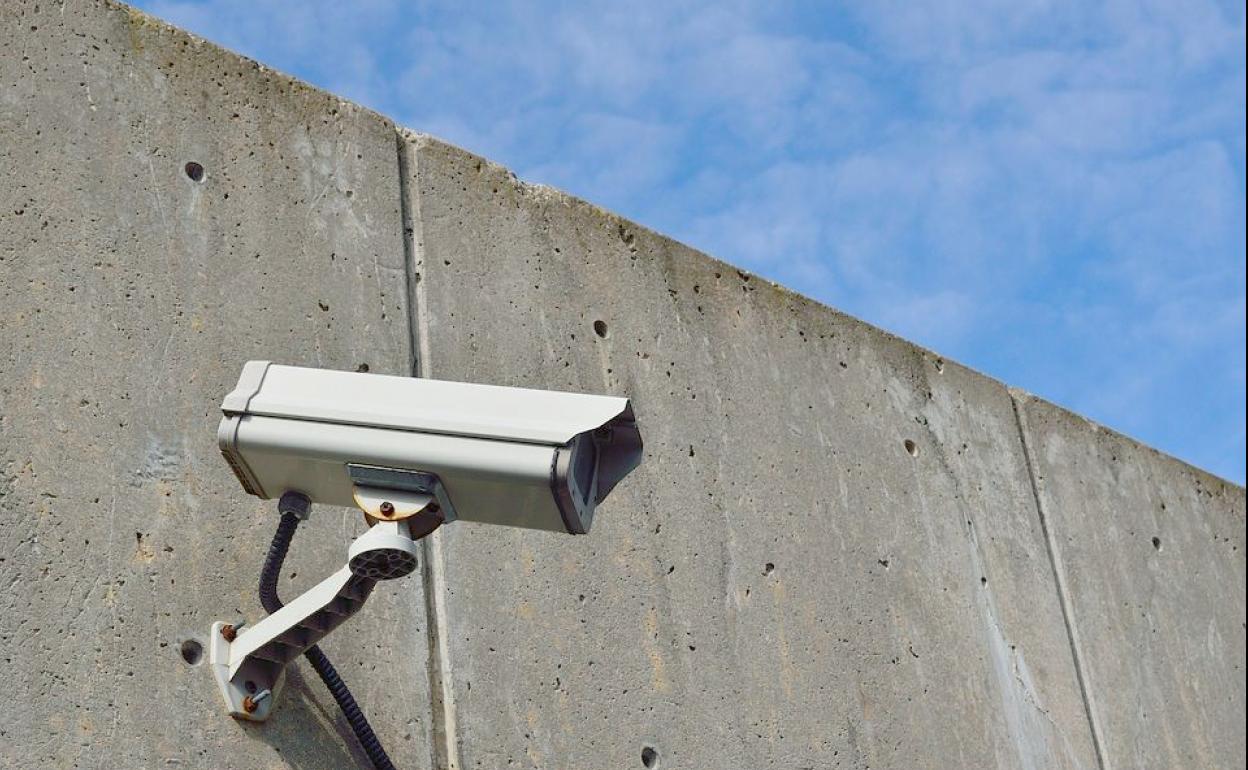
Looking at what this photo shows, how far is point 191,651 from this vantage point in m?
2.73

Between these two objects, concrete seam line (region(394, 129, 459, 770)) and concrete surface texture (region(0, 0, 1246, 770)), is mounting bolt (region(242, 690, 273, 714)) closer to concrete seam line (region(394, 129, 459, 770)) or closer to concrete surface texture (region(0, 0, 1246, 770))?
concrete surface texture (region(0, 0, 1246, 770))

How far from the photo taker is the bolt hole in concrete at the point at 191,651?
8.94 ft

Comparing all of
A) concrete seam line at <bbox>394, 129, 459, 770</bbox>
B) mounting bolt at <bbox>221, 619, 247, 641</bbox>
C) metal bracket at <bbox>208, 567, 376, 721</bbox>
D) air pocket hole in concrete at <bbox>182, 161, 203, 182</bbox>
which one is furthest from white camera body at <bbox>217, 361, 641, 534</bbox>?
air pocket hole in concrete at <bbox>182, 161, 203, 182</bbox>

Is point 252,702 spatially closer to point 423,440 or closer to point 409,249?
point 423,440

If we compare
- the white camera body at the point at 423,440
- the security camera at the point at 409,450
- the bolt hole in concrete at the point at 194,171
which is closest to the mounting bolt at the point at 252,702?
the security camera at the point at 409,450

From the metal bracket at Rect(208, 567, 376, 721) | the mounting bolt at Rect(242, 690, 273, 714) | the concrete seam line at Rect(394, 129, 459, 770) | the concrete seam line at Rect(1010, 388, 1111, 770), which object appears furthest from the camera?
the concrete seam line at Rect(1010, 388, 1111, 770)

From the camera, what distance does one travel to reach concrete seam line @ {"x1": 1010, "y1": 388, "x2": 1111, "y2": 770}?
4195 mm

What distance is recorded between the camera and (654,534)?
3482mm

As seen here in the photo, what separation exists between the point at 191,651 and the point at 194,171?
0.80 metres

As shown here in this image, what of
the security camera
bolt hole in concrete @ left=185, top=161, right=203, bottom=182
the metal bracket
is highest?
bolt hole in concrete @ left=185, top=161, right=203, bottom=182

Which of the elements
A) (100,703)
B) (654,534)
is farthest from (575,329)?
(100,703)

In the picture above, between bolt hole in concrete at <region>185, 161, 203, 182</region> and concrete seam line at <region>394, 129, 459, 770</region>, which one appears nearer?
concrete seam line at <region>394, 129, 459, 770</region>

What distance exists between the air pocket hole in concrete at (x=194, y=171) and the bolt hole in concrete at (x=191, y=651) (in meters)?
0.77

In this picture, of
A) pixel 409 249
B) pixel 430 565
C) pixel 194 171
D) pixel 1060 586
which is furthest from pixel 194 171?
pixel 1060 586
